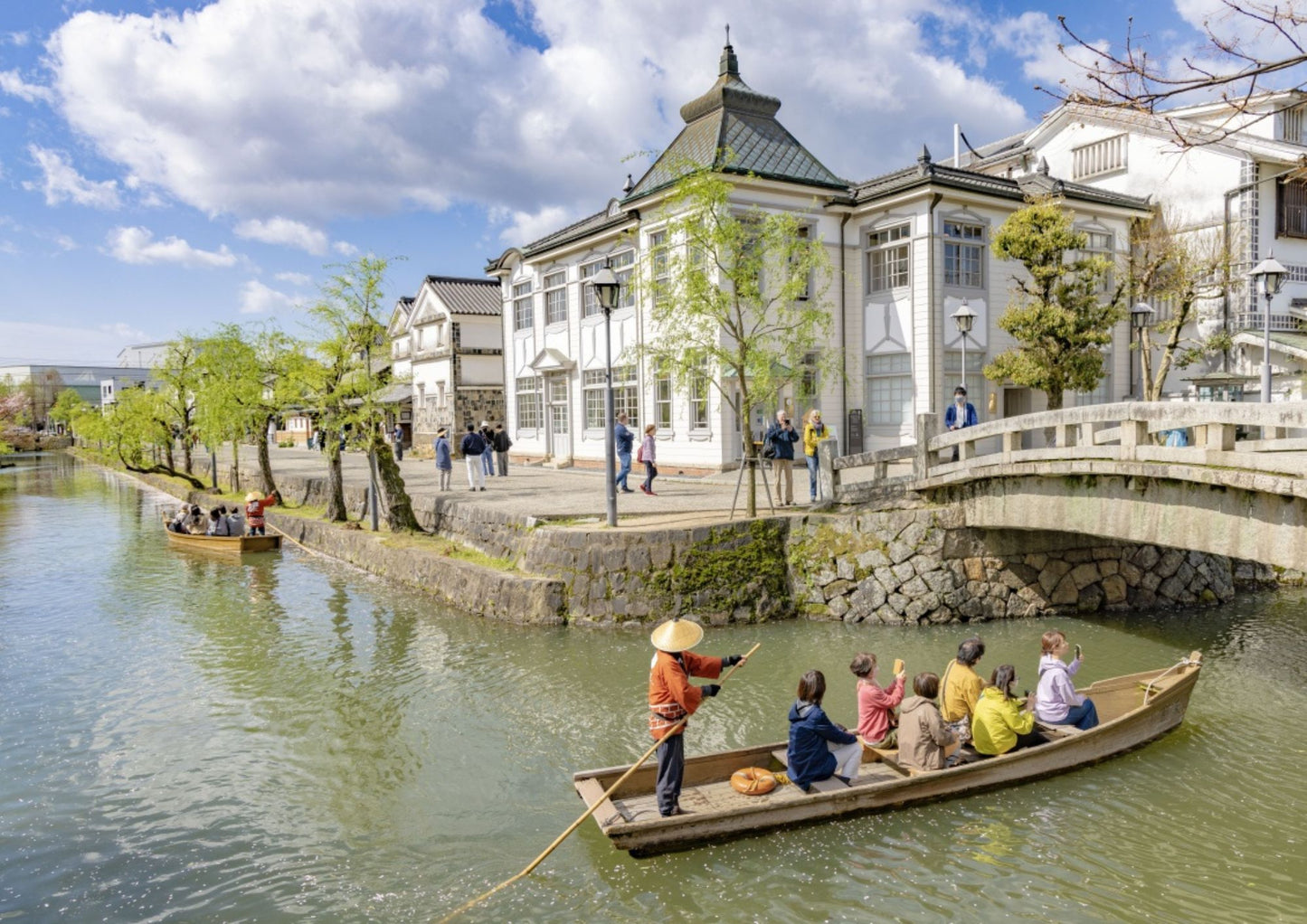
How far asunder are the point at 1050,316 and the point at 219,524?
22.9m

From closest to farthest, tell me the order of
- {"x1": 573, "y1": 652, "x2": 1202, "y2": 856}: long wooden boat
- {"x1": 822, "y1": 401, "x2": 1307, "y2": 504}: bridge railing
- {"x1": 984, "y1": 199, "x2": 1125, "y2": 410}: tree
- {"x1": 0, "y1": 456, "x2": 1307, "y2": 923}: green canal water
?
{"x1": 0, "y1": 456, "x2": 1307, "y2": 923}: green canal water < {"x1": 573, "y1": 652, "x2": 1202, "y2": 856}: long wooden boat < {"x1": 822, "y1": 401, "x2": 1307, "y2": 504}: bridge railing < {"x1": 984, "y1": 199, "x2": 1125, "y2": 410}: tree

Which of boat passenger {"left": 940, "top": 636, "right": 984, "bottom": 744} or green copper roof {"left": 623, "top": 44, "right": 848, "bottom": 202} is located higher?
green copper roof {"left": 623, "top": 44, "right": 848, "bottom": 202}

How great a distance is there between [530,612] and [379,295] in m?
11.0

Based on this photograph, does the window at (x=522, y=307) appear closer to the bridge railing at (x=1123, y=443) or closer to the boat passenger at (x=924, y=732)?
the bridge railing at (x=1123, y=443)

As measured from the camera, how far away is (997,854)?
7.52 m

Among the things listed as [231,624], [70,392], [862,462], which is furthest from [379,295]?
[70,392]

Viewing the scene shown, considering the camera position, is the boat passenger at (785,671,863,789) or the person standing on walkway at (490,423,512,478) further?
the person standing on walkway at (490,423,512,478)

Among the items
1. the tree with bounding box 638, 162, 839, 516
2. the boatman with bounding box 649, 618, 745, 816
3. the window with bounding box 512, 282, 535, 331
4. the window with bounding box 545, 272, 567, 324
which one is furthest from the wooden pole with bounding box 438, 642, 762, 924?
the window with bounding box 512, 282, 535, 331

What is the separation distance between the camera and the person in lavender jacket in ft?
29.8

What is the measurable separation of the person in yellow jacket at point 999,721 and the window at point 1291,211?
25.5 meters

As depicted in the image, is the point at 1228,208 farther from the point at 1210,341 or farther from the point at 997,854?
the point at 997,854

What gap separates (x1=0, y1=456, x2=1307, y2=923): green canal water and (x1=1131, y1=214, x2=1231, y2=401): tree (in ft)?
36.2

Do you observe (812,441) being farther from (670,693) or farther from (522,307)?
(522,307)

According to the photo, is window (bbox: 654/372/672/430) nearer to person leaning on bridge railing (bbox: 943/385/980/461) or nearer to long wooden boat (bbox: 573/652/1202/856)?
person leaning on bridge railing (bbox: 943/385/980/461)
